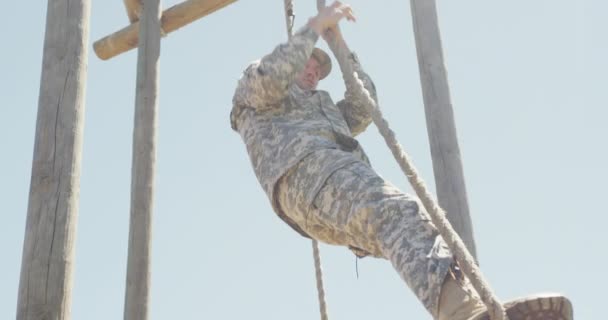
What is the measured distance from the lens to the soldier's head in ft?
14.4

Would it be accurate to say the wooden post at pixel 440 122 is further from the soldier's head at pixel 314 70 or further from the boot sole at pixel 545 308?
the boot sole at pixel 545 308

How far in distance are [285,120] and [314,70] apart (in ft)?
1.69

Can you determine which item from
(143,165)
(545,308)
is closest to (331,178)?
(545,308)

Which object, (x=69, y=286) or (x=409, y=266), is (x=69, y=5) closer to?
(x=69, y=286)

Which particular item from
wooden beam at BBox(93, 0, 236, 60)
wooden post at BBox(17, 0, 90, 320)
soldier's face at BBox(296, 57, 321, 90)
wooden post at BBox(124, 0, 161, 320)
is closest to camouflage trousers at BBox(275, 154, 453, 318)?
soldier's face at BBox(296, 57, 321, 90)

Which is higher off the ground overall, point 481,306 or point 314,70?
point 314,70

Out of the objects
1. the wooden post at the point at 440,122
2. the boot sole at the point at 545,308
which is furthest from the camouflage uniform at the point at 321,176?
the wooden post at the point at 440,122

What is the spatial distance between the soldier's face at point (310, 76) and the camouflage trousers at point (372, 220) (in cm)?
71

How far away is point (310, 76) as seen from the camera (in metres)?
4.43

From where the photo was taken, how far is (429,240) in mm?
3168

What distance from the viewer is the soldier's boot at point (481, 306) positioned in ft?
8.88

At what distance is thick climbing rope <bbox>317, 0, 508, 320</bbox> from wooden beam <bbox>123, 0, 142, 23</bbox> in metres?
2.60

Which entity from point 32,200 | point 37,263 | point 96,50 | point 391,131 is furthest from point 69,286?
point 96,50

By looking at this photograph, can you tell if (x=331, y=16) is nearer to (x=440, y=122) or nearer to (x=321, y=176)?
(x=321, y=176)
